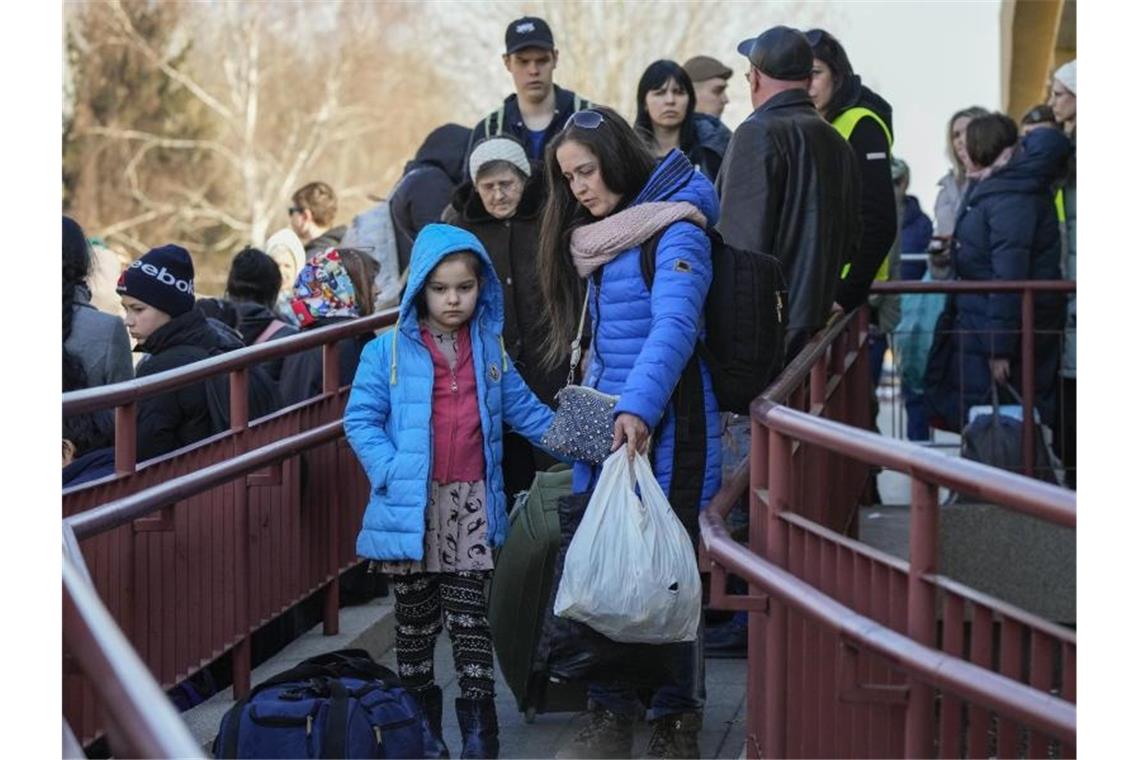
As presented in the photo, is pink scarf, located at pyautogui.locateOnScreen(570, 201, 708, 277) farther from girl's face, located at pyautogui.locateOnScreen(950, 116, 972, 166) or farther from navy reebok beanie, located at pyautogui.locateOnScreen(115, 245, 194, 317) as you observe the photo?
girl's face, located at pyautogui.locateOnScreen(950, 116, 972, 166)

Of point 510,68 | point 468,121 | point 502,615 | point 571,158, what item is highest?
point 468,121

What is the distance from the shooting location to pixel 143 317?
24.4 ft

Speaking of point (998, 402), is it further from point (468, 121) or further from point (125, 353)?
point (468, 121)

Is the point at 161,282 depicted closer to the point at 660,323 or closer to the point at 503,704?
the point at 503,704

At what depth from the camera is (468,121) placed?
55562 mm

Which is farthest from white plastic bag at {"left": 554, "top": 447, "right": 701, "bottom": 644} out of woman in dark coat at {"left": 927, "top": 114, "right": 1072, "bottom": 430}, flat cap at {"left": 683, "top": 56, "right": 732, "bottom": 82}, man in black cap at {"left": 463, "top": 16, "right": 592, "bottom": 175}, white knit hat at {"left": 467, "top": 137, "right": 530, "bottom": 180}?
flat cap at {"left": 683, "top": 56, "right": 732, "bottom": 82}

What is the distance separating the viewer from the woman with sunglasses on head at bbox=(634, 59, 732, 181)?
845 centimetres

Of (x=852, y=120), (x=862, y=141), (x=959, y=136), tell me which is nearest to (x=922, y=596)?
(x=862, y=141)

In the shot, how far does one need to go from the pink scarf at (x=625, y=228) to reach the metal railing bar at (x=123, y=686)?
2.83m

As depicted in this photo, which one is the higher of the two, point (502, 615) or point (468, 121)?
point (468, 121)

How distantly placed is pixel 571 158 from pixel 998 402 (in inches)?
165

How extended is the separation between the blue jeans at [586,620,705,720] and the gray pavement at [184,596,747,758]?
219 mm

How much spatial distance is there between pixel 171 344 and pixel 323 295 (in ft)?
3.28

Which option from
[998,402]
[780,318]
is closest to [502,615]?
[780,318]
